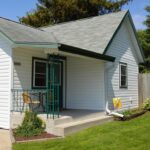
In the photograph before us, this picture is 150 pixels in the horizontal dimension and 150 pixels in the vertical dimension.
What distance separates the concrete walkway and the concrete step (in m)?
1.47

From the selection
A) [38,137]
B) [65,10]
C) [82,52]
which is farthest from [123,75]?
[65,10]

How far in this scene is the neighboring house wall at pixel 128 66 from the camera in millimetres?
14202

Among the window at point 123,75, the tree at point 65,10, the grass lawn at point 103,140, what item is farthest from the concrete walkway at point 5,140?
the tree at point 65,10

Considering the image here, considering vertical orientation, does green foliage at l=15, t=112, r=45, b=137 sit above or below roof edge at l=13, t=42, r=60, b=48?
below

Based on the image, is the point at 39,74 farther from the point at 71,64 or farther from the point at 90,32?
the point at 90,32

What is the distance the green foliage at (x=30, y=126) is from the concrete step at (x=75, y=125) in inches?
20.7

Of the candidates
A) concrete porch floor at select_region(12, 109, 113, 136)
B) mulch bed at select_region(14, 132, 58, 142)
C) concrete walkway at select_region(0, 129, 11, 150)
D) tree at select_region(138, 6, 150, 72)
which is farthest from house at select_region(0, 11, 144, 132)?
tree at select_region(138, 6, 150, 72)

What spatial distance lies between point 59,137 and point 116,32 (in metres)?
7.40

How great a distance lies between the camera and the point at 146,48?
28.8 m

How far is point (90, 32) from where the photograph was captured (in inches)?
611

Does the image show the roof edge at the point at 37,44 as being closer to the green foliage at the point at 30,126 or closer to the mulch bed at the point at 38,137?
the green foliage at the point at 30,126

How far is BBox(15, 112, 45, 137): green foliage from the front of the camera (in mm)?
9312

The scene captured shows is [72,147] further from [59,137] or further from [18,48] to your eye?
[18,48]

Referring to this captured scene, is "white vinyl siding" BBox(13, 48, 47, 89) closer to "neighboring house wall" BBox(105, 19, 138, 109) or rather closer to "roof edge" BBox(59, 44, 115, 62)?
"roof edge" BBox(59, 44, 115, 62)
